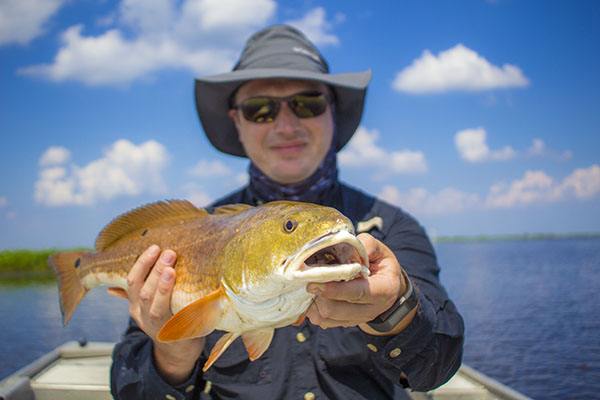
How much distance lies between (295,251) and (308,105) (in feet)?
6.12

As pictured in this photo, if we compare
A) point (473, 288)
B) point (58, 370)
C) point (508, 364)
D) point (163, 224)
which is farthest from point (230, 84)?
point (473, 288)

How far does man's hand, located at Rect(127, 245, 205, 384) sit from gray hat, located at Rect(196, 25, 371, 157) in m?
1.39

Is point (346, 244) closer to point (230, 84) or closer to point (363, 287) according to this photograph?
point (363, 287)

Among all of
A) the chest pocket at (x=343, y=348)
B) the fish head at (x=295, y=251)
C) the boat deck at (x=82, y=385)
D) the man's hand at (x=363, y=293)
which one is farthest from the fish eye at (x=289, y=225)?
the boat deck at (x=82, y=385)

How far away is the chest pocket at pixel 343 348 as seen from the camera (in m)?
2.77

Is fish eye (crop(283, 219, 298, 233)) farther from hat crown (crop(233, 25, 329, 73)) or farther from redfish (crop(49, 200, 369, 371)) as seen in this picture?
hat crown (crop(233, 25, 329, 73))

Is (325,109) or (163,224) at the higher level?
(325,109)

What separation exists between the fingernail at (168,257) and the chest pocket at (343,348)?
956 mm

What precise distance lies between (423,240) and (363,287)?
1553 mm

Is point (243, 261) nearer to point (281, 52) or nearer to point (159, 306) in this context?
point (159, 306)

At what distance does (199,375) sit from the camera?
292 cm

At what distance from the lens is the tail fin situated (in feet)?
10.7

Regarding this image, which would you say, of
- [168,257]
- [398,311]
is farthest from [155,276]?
[398,311]

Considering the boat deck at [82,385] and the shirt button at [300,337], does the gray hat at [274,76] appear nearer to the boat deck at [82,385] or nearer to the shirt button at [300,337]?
the shirt button at [300,337]
